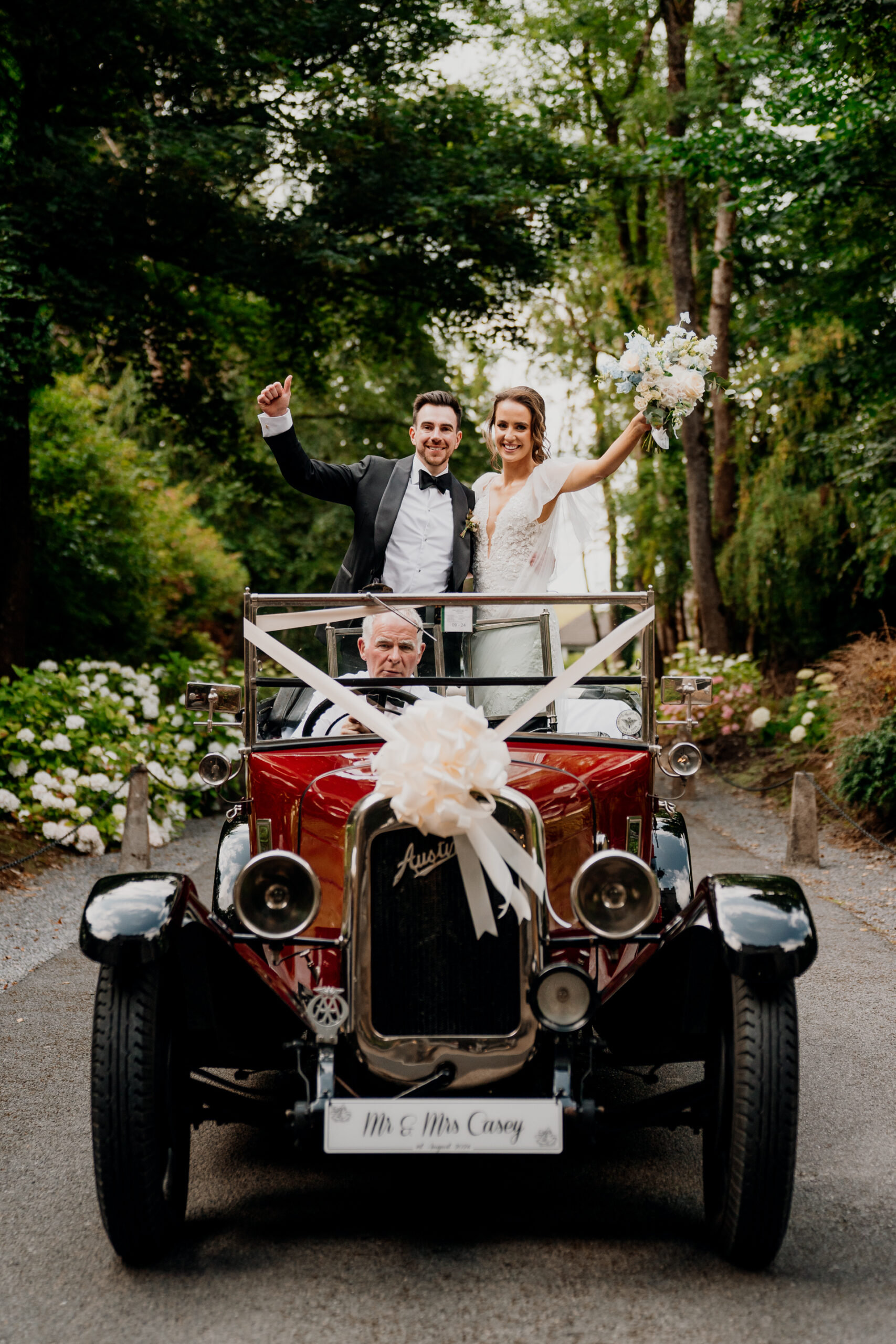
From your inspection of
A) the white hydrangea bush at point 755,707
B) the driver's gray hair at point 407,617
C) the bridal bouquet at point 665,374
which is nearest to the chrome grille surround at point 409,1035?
the driver's gray hair at point 407,617

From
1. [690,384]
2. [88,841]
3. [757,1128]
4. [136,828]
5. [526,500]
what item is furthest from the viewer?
[88,841]

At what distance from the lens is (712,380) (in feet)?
14.7

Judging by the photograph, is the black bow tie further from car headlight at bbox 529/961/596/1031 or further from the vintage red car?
car headlight at bbox 529/961/596/1031

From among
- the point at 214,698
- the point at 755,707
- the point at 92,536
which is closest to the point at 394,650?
the point at 214,698

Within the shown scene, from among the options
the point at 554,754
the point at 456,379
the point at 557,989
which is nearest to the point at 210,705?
the point at 554,754

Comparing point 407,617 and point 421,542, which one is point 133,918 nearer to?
point 407,617

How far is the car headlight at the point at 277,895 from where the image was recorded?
119 inches

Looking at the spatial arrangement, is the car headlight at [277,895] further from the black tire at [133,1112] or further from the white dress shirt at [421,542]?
→ the white dress shirt at [421,542]

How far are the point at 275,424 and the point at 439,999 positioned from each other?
2.65 metres

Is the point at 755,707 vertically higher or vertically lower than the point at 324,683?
lower

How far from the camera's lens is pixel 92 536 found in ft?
44.0

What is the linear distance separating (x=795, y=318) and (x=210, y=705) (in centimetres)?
1162

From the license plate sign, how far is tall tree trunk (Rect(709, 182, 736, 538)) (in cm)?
1595

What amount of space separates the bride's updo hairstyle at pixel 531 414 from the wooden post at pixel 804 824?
470 centimetres
